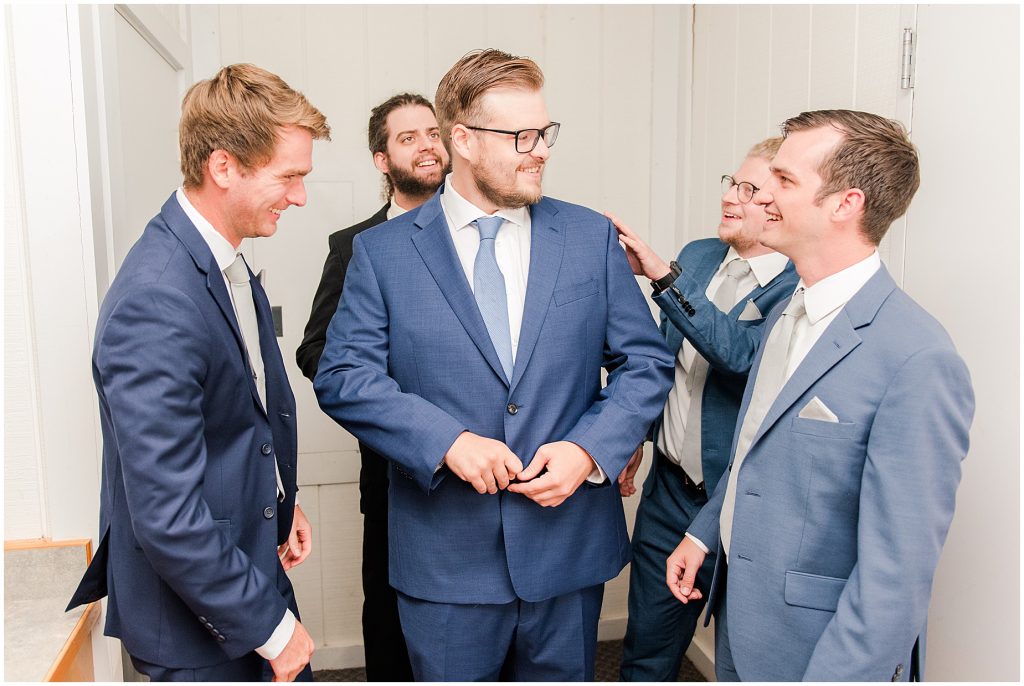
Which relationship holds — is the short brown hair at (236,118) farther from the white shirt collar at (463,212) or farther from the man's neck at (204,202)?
the white shirt collar at (463,212)

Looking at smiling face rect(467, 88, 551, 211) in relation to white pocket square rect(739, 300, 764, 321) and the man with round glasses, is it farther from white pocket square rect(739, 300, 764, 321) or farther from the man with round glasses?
white pocket square rect(739, 300, 764, 321)

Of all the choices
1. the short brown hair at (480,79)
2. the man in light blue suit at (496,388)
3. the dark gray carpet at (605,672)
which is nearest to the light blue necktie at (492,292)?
the man in light blue suit at (496,388)

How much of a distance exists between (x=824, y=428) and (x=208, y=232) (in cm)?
114

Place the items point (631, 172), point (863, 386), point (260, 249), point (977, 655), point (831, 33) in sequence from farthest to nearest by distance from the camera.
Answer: point (631, 172) → point (260, 249) → point (831, 33) → point (977, 655) → point (863, 386)

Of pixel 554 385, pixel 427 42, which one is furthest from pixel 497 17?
pixel 554 385

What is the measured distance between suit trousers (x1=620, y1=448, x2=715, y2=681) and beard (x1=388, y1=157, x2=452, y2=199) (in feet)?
3.55

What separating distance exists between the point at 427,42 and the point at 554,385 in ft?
5.64

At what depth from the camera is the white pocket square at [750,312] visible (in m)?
1.99

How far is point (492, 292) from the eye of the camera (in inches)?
65.7

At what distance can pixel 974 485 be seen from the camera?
162 centimetres

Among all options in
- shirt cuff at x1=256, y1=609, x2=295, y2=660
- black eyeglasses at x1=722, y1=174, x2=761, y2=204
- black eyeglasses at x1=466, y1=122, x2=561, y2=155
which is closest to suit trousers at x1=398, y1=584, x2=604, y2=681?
shirt cuff at x1=256, y1=609, x2=295, y2=660

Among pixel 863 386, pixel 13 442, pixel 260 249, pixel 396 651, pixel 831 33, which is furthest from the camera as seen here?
pixel 260 249

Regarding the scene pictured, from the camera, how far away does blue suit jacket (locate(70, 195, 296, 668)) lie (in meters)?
1.20

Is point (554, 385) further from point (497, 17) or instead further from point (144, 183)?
point (497, 17)
